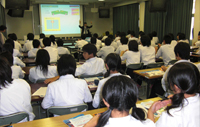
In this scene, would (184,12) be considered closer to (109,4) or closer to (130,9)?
(130,9)

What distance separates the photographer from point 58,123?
151cm

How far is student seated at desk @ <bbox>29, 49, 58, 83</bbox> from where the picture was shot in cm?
276

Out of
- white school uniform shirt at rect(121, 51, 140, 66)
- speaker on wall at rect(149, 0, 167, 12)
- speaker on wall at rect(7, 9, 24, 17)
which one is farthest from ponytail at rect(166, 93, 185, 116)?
speaker on wall at rect(7, 9, 24, 17)

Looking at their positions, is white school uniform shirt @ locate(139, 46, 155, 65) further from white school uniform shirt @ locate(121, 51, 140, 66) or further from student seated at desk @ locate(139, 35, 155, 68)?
white school uniform shirt @ locate(121, 51, 140, 66)

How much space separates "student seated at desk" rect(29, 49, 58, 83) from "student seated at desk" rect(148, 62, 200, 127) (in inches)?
82.1

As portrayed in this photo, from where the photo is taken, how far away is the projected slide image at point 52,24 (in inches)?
423

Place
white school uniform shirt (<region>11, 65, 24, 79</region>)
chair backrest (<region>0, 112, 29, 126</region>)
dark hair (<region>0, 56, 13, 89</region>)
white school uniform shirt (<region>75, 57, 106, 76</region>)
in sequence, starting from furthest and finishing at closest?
white school uniform shirt (<region>75, 57, 106, 76</region>) < white school uniform shirt (<region>11, 65, 24, 79</region>) < dark hair (<region>0, 56, 13, 89</region>) < chair backrest (<region>0, 112, 29, 126</region>)

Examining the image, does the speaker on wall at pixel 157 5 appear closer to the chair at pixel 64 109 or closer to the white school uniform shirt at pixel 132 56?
the white school uniform shirt at pixel 132 56

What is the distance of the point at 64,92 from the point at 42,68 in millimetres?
1142

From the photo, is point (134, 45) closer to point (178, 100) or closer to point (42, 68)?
point (42, 68)

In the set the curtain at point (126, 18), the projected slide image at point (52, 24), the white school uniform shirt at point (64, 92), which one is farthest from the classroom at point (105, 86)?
the projected slide image at point (52, 24)

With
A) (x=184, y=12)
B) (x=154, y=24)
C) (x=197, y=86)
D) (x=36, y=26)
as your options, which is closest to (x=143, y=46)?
(x=197, y=86)

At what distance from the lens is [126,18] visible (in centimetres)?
1143

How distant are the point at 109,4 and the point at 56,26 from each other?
433 centimetres
